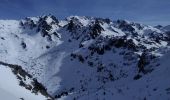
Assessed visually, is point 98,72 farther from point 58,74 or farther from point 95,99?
point 95,99

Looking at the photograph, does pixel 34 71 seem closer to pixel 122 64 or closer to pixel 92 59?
pixel 92 59

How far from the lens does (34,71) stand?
196750 mm

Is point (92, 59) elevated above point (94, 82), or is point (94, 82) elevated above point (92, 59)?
point (92, 59)

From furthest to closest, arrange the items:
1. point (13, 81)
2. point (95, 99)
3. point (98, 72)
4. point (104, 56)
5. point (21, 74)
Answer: point (104, 56)
point (98, 72)
point (95, 99)
point (21, 74)
point (13, 81)

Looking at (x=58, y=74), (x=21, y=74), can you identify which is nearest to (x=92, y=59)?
(x=58, y=74)

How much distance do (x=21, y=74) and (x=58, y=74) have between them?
486ft

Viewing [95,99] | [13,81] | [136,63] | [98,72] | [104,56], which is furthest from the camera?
[104,56]

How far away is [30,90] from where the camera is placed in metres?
36.2

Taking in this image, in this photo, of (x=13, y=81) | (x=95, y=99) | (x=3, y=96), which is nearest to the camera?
(x=3, y=96)

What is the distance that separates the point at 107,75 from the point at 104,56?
2348cm

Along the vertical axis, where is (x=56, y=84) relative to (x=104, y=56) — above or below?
below

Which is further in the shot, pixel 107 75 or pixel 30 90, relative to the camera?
pixel 107 75

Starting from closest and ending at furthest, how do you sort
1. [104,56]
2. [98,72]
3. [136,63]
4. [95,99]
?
1. [95,99]
2. [136,63]
3. [98,72]
4. [104,56]

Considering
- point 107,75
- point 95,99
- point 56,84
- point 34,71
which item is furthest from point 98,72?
point 95,99
